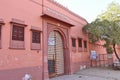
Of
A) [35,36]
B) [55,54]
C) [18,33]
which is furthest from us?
[55,54]

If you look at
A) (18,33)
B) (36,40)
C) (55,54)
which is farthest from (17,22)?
(55,54)

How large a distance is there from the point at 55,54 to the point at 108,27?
259 inches

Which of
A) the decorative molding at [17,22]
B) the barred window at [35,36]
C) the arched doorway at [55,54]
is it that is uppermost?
the decorative molding at [17,22]

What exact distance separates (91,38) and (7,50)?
1194 centimetres

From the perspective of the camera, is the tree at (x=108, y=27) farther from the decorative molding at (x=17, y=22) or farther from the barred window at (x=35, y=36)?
the decorative molding at (x=17, y=22)

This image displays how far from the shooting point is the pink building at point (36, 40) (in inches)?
355

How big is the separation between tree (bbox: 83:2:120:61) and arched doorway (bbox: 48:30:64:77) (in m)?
4.57

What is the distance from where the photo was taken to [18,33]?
32.1 ft

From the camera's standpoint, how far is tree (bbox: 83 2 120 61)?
16.9 metres

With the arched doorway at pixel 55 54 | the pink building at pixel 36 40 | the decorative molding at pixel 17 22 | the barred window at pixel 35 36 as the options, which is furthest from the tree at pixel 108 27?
the decorative molding at pixel 17 22

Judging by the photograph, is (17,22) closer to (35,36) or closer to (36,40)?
(35,36)

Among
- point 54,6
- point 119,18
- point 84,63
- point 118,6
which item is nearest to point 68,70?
point 84,63

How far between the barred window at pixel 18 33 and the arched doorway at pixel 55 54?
367 centimetres

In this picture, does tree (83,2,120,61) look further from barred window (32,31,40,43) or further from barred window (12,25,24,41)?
barred window (12,25,24,41)
